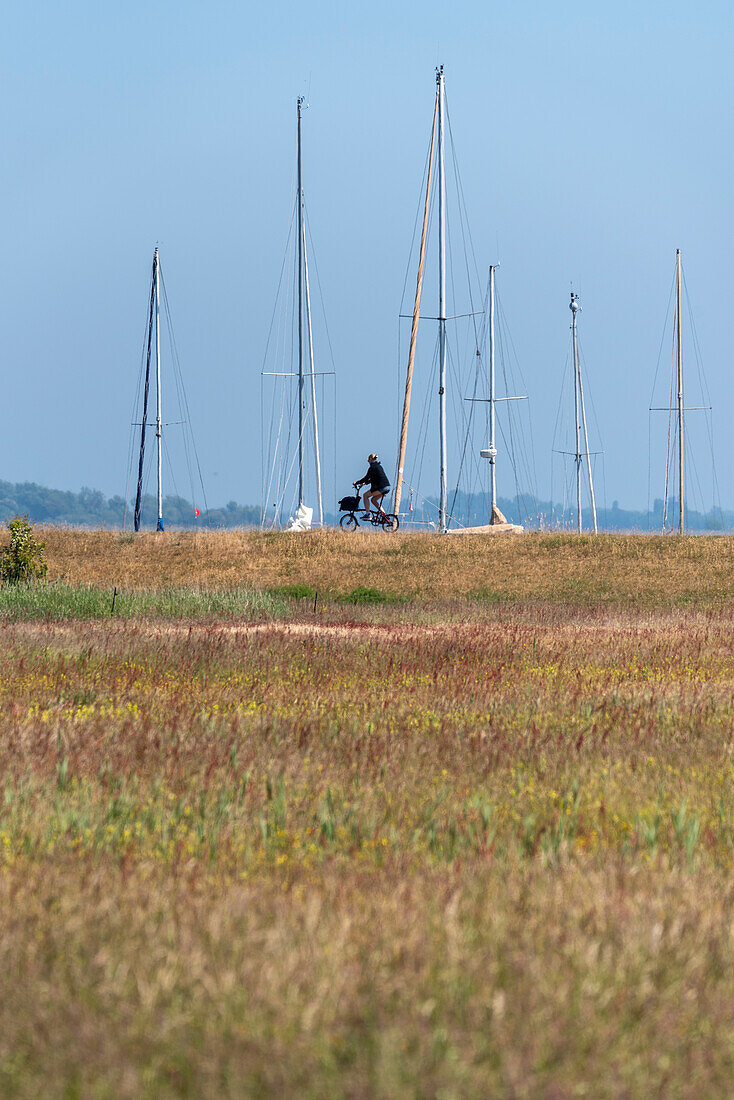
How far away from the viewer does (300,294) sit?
4100 cm

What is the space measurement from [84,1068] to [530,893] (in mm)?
1969

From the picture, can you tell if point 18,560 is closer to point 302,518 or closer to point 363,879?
point 302,518

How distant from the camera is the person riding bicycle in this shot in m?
35.2

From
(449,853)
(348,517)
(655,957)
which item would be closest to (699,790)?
(449,853)

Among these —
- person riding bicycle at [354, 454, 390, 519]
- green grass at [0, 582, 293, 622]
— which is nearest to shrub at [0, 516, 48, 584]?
green grass at [0, 582, 293, 622]

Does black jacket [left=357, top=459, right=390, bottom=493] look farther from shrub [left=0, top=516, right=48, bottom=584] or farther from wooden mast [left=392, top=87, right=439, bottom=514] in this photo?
shrub [left=0, top=516, right=48, bottom=584]

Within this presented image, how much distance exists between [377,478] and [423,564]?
465 centimetres

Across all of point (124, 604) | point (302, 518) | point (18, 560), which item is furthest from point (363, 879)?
point (302, 518)

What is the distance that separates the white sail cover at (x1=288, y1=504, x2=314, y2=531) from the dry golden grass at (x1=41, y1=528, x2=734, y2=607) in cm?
245

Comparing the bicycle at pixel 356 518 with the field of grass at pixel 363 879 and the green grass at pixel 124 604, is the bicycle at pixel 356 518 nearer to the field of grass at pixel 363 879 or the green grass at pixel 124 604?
the green grass at pixel 124 604

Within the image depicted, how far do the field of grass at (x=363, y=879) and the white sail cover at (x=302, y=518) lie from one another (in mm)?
24982

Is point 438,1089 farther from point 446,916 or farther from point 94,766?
point 94,766

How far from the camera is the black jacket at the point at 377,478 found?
35.3 meters

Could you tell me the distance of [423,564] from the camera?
32156 mm
